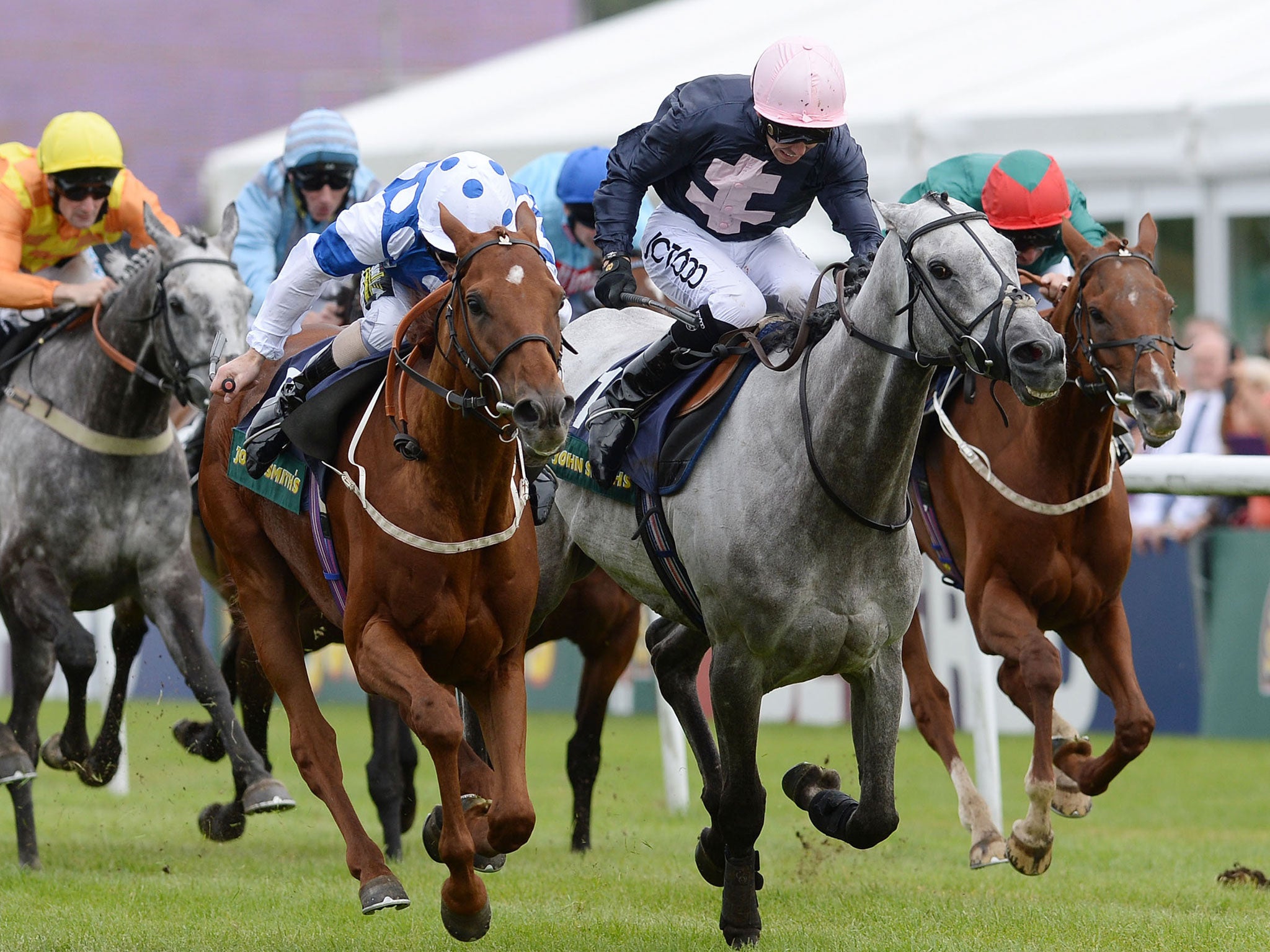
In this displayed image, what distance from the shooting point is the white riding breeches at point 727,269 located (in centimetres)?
599

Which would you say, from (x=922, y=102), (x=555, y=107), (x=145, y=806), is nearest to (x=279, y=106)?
(x=555, y=107)

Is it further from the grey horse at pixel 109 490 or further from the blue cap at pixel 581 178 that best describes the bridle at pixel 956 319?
the blue cap at pixel 581 178

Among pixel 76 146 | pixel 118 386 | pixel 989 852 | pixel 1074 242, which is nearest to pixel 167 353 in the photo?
pixel 118 386

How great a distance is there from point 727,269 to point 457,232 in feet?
4.60

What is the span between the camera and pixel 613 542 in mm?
6152

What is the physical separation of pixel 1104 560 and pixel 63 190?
4.19 meters

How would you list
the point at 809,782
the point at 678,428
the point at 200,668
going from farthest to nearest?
the point at 200,668
the point at 809,782
the point at 678,428

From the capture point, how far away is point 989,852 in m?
6.45

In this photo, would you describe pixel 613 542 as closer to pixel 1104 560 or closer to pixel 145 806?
pixel 1104 560

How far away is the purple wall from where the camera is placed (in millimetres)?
29250

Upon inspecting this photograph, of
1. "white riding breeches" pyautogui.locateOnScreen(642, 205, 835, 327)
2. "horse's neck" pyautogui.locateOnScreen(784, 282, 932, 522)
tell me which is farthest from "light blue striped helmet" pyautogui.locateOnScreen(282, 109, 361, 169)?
"horse's neck" pyautogui.locateOnScreen(784, 282, 932, 522)

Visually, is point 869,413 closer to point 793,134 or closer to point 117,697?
point 793,134

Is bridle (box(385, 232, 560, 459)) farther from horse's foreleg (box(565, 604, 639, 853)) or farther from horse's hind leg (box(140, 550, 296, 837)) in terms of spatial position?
horse's foreleg (box(565, 604, 639, 853))

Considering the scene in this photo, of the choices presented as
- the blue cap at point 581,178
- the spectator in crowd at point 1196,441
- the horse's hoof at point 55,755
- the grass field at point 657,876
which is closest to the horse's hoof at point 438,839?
the grass field at point 657,876
